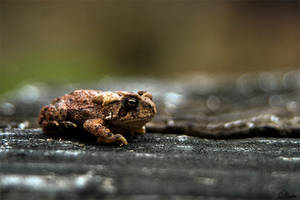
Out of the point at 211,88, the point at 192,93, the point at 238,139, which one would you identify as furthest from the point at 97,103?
the point at 211,88

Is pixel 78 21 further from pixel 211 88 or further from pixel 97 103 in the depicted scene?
pixel 97 103

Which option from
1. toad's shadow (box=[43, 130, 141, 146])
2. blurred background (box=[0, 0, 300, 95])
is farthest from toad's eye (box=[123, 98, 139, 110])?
blurred background (box=[0, 0, 300, 95])

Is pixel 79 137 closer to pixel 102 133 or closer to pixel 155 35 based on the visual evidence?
pixel 102 133

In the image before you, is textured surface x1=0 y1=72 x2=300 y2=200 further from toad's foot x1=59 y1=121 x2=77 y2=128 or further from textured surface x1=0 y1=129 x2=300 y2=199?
toad's foot x1=59 y1=121 x2=77 y2=128

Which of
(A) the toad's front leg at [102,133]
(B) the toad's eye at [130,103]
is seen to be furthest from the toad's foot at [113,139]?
(B) the toad's eye at [130,103]

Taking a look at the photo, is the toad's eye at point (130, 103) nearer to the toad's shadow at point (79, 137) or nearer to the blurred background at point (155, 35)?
the toad's shadow at point (79, 137)
